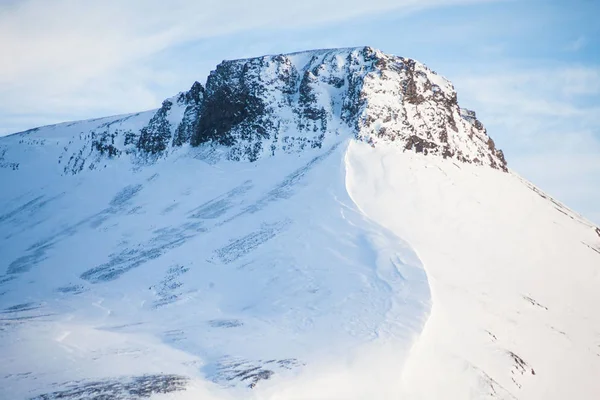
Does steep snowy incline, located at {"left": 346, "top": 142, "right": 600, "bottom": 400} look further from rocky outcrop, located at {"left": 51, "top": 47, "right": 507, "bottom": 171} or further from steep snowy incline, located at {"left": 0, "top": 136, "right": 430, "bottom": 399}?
rocky outcrop, located at {"left": 51, "top": 47, "right": 507, "bottom": 171}

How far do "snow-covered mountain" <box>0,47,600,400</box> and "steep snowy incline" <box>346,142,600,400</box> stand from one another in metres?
0.17

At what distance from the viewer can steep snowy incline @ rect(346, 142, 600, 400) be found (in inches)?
1108

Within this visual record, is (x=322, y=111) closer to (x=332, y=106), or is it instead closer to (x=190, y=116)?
(x=332, y=106)

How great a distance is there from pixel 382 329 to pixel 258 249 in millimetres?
14883

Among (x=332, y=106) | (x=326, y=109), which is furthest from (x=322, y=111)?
(x=332, y=106)

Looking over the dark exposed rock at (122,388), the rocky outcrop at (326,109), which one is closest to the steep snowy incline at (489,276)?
the rocky outcrop at (326,109)

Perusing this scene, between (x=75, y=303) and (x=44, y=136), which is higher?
(x=44, y=136)

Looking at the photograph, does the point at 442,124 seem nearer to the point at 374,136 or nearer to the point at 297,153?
the point at 374,136

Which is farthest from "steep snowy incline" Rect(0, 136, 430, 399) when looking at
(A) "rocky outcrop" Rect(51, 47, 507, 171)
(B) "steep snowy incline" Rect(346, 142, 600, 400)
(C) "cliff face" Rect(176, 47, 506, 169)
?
(C) "cliff face" Rect(176, 47, 506, 169)

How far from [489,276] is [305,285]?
14.5 m

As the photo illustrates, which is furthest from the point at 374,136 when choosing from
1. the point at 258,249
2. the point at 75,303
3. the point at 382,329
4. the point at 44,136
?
the point at 44,136

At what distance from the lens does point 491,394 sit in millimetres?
25844

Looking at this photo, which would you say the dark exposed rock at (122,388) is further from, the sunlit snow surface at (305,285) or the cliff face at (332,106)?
the cliff face at (332,106)

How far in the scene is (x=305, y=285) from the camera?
3481 cm
